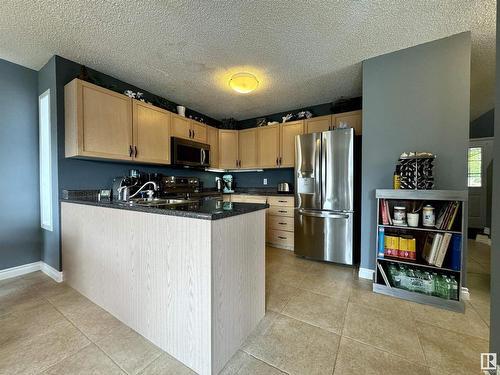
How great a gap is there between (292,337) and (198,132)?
3.22 m

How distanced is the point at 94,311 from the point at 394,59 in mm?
3817

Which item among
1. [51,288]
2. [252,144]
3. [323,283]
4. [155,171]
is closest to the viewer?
[51,288]

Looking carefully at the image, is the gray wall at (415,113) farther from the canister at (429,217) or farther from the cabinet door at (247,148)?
the cabinet door at (247,148)

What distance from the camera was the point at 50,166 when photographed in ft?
7.58

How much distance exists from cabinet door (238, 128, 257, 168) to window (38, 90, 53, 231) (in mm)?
2804

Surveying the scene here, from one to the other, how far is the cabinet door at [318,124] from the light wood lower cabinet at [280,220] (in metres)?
1.21

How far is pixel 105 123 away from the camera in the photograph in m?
2.31

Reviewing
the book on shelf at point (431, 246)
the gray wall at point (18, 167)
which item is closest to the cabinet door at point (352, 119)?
the book on shelf at point (431, 246)

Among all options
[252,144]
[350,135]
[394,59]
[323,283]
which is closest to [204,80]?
[252,144]

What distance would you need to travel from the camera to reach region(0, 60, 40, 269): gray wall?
2264 mm

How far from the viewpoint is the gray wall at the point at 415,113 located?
1.94 meters

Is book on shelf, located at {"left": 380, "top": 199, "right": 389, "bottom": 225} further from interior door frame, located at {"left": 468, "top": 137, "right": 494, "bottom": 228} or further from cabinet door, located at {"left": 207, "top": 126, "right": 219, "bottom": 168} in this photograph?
interior door frame, located at {"left": 468, "top": 137, "right": 494, "bottom": 228}

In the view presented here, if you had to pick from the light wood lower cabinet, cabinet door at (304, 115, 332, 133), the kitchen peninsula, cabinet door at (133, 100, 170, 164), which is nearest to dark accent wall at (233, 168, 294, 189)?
the light wood lower cabinet

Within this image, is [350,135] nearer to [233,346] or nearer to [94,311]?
[233,346]
